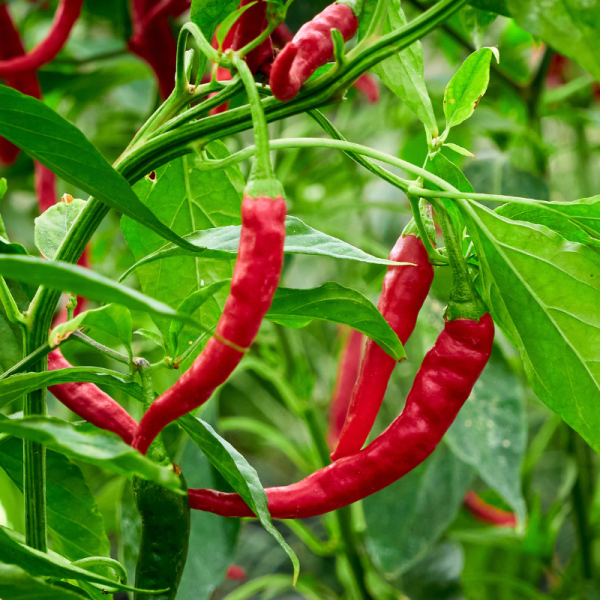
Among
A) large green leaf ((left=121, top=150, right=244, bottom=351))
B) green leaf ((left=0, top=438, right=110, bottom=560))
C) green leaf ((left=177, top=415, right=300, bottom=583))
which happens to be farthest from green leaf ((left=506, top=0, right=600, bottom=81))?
green leaf ((left=0, top=438, right=110, bottom=560))

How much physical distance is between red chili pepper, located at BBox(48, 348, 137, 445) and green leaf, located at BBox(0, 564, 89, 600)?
0.41 ft

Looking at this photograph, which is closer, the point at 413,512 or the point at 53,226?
the point at 53,226

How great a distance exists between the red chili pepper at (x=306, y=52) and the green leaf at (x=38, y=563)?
0.25 meters

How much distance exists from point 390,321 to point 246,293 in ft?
0.54

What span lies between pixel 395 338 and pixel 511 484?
1.22ft

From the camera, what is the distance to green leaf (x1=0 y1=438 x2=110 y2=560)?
0.48 meters

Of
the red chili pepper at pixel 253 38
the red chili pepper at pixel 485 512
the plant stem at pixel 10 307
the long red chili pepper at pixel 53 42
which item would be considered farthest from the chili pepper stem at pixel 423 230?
the red chili pepper at pixel 485 512

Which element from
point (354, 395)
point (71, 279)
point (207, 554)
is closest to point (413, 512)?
point (207, 554)

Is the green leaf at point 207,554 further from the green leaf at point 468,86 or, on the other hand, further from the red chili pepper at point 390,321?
the green leaf at point 468,86

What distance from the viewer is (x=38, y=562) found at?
335 millimetres

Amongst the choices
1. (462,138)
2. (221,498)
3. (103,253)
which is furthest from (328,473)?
(103,253)

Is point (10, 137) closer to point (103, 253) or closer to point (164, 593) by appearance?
point (164, 593)

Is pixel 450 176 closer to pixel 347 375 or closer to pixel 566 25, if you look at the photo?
pixel 566 25

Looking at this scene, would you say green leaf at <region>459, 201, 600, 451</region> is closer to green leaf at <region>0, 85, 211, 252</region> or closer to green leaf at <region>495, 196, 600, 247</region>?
green leaf at <region>495, 196, 600, 247</region>
